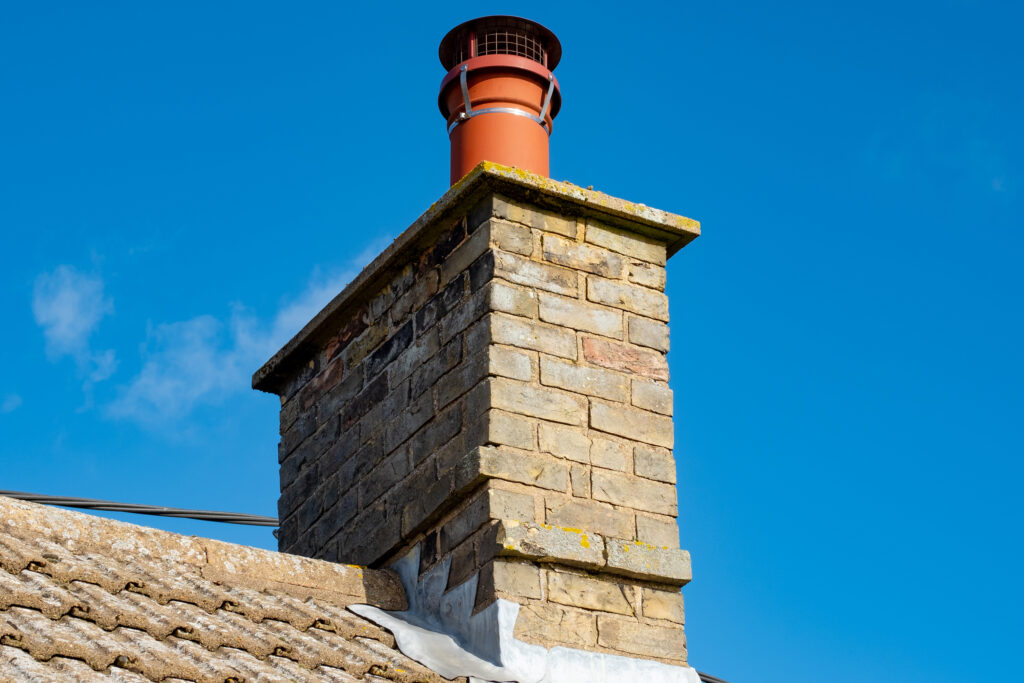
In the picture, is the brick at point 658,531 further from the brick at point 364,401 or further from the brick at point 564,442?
the brick at point 364,401

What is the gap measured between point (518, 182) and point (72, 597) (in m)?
2.31

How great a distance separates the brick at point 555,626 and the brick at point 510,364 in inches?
34.0

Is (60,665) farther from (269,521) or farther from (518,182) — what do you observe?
(269,521)

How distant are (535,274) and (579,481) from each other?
84cm

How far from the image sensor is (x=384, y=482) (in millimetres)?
6211

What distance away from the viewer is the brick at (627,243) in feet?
20.5

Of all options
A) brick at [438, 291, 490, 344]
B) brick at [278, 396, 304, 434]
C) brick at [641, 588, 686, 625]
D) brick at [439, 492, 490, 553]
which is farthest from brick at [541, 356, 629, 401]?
brick at [278, 396, 304, 434]

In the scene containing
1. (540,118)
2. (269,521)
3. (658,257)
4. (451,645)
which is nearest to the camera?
(451,645)

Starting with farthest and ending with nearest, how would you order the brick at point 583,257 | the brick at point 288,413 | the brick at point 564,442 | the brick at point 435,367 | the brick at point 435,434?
1. the brick at point 288,413
2. the brick at point 583,257
3. the brick at point 435,367
4. the brick at point 435,434
5. the brick at point 564,442

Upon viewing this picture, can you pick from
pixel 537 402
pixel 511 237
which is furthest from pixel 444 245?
pixel 537 402

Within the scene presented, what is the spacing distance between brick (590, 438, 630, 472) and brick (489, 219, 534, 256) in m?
0.80

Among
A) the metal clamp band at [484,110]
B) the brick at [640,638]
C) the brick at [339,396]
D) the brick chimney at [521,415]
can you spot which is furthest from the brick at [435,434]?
the metal clamp band at [484,110]

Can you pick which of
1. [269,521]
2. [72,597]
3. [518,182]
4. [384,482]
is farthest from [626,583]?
[269,521]

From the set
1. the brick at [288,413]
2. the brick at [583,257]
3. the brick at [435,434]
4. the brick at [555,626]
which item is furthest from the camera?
the brick at [288,413]
